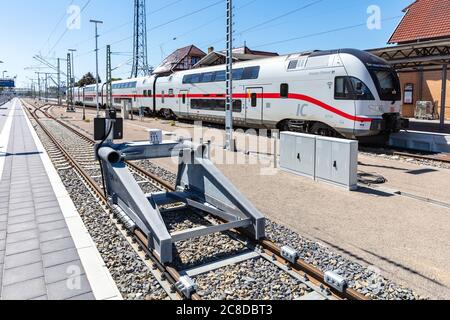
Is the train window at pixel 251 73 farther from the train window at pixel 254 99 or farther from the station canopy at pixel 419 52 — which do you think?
the station canopy at pixel 419 52

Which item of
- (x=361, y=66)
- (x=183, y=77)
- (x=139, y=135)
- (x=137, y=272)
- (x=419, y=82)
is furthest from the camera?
(x=419, y=82)

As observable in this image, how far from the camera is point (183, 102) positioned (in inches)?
1009

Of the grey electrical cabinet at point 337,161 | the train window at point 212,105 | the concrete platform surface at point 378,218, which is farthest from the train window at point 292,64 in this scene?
the grey electrical cabinet at point 337,161

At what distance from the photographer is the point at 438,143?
13641mm

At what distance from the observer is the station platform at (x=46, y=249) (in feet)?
13.4

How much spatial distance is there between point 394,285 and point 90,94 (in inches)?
2186

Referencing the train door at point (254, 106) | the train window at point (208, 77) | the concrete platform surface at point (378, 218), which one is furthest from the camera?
the train window at point (208, 77)

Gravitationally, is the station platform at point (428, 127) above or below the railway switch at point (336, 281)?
above

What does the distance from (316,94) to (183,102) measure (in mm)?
12993

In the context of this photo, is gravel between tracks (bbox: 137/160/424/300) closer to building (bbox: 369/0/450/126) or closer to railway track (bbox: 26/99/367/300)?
railway track (bbox: 26/99/367/300)

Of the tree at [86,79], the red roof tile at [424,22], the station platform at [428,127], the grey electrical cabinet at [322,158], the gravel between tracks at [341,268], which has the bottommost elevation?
the gravel between tracks at [341,268]

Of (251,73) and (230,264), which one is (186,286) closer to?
(230,264)

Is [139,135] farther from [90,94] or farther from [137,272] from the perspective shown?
[90,94]
